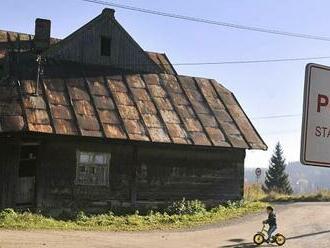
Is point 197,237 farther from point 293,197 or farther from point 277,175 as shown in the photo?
point 277,175

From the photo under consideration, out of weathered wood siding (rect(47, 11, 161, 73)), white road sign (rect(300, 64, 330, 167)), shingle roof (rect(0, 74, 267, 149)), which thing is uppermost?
weathered wood siding (rect(47, 11, 161, 73))

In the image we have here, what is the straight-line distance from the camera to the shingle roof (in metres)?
21.1

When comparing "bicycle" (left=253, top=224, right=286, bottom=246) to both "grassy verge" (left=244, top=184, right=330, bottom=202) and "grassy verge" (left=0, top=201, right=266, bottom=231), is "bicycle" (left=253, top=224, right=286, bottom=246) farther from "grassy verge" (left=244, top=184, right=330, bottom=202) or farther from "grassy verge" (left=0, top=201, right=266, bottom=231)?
"grassy verge" (left=244, top=184, right=330, bottom=202)

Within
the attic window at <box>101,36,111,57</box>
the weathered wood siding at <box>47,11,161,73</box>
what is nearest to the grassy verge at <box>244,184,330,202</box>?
the weathered wood siding at <box>47,11,161,73</box>

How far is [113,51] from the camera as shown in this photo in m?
26.6

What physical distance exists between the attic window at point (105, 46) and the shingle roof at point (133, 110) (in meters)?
1.62

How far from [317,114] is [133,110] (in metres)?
22.0

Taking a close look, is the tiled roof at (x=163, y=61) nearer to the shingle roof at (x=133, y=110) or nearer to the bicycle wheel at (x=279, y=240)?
the shingle roof at (x=133, y=110)

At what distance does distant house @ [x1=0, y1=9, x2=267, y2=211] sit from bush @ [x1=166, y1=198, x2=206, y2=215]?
371 mm

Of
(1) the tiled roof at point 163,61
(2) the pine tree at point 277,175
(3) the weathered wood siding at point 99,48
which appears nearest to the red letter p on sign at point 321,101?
(3) the weathered wood siding at point 99,48

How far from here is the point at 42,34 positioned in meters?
26.7

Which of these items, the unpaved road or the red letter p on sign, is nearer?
the red letter p on sign

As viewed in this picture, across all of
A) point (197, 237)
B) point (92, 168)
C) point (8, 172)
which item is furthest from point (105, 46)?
point (197, 237)

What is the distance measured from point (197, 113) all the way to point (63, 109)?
6424 mm
